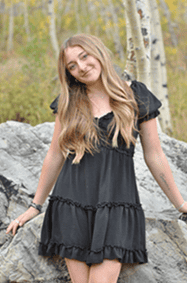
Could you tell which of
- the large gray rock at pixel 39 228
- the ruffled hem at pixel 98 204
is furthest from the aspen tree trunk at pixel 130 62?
the ruffled hem at pixel 98 204

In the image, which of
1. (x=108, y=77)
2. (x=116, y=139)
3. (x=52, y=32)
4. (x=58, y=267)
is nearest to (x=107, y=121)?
(x=116, y=139)

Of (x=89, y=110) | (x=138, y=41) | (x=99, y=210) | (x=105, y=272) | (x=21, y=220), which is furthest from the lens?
(x=138, y=41)

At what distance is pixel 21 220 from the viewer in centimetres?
179

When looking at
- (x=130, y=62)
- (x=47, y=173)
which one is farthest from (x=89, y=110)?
(x=130, y=62)

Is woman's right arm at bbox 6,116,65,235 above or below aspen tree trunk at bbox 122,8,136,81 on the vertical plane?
below

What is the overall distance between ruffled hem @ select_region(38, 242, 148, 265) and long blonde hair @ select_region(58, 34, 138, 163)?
0.54 m

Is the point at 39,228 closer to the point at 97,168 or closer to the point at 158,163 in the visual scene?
the point at 97,168

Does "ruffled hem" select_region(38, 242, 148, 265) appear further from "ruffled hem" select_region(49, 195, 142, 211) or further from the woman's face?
the woman's face

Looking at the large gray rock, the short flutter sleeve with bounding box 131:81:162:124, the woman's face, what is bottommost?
the large gray rock

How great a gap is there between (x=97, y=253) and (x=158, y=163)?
0.69 m

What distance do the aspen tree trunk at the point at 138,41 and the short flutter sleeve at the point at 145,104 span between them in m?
1.25

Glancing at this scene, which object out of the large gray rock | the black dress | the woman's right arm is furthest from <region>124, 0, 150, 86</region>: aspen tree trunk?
the woman's right arm

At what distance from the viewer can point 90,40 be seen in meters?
1.62

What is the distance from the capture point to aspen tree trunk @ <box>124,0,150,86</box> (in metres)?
2.62
